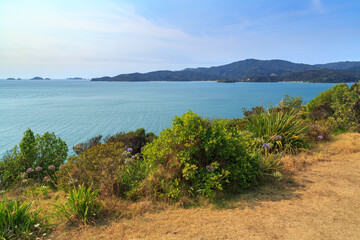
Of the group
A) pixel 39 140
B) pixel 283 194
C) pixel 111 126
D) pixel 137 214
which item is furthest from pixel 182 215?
pixel 111 126

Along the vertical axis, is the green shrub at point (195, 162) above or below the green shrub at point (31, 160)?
above

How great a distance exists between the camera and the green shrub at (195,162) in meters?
3.81

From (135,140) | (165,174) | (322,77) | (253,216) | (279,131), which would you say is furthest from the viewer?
(322,77)

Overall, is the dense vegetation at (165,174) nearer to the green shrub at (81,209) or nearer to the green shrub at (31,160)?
the green shrub at (81,209)

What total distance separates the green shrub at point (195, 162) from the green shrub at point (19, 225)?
166 centimetres

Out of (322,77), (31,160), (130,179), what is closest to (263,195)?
(130,179)

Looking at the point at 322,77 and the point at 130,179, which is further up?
the point at 322,77

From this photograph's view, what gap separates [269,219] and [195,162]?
151 centimetres

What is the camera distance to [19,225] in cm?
285

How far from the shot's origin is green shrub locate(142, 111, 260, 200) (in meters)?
3.81

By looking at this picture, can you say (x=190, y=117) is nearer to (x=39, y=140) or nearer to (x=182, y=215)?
(x=182, y=215)

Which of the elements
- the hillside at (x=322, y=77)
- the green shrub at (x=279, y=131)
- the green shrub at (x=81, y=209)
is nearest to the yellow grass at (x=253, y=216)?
the green shrub at (x=81, y=209)

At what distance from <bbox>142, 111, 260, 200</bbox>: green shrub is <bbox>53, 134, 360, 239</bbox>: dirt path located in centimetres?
37

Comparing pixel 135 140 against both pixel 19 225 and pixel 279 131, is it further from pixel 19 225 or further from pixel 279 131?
pixel 19 225
